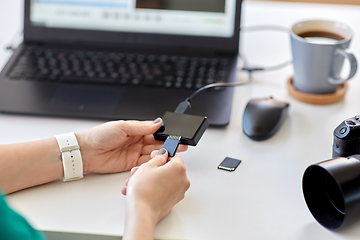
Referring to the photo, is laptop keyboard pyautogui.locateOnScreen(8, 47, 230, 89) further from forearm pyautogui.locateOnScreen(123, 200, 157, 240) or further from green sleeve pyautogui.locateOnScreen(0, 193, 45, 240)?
green sleeve pyautogui.locateOnScreen(0, 193, 45, 240)

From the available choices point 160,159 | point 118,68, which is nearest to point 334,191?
point 160,159

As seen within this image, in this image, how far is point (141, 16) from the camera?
92 cm

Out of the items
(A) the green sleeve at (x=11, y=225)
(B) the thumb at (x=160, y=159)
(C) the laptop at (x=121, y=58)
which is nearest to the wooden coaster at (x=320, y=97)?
(C) the laptop at (x=121, y=58)

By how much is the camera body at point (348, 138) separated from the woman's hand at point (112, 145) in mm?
238

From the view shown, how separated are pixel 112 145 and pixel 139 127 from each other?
54 millimetres

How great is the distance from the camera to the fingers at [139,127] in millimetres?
636

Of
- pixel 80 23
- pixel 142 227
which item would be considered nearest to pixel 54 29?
pixel 80 23

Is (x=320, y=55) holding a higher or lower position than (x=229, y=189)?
higher

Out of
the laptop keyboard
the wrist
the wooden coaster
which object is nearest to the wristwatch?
the wrist

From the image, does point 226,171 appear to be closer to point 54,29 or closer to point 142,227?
point 142,227

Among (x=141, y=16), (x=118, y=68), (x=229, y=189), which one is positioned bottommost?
(x=229, y=189)

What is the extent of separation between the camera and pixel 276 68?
0.94 metres

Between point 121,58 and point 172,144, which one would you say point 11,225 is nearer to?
point 172,144

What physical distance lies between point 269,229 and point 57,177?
329mm
